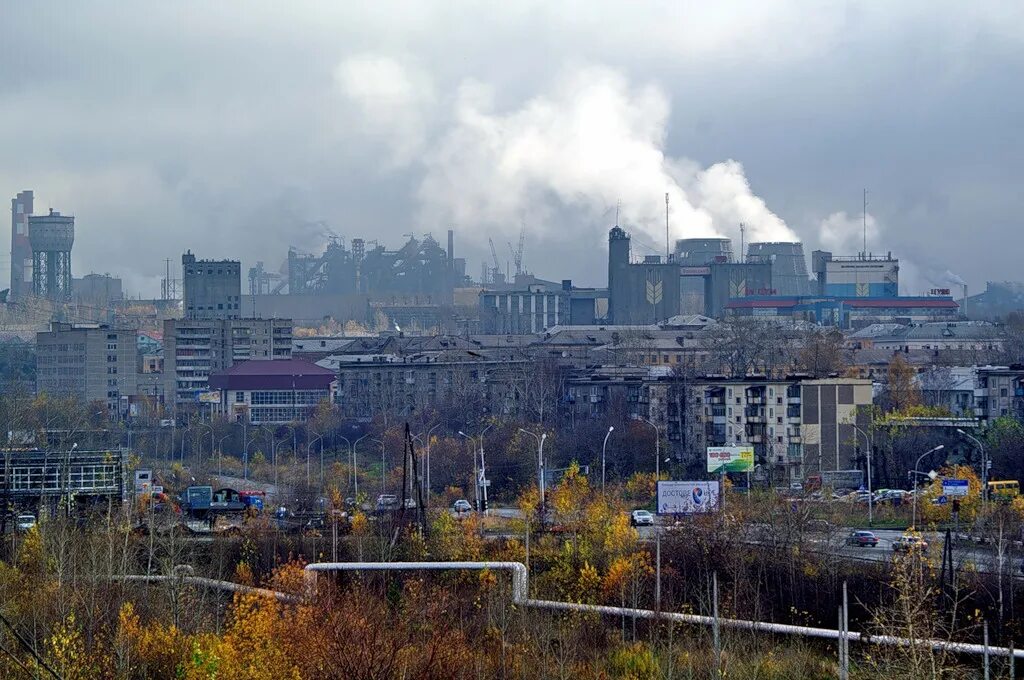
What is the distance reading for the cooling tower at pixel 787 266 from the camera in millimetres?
73875

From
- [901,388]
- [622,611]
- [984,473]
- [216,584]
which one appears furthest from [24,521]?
[901,388]

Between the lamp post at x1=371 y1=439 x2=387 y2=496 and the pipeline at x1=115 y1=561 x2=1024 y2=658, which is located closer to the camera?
the pipeline at x1=115 y1=561 x2=1024 y2=658

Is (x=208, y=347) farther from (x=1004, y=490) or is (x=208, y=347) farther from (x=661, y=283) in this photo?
(x=1004, y=490)

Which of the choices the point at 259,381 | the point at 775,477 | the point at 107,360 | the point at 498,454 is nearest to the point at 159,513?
the point at 498,454

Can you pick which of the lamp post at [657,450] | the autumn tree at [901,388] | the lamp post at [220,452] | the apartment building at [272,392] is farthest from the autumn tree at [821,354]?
the lamp post at [220,452]

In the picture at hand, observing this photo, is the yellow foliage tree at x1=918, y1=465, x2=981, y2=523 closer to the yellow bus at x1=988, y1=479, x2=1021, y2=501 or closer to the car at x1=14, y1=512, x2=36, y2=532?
the yellow bus at x1=988, y1=479, x2=1021, y2=501

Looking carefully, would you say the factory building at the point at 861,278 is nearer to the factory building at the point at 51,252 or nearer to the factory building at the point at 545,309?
the factory building at the point at 545,309

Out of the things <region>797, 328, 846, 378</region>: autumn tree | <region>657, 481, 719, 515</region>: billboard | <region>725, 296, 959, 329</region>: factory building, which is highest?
<region>725, 296, 959, 329</region>: factory building

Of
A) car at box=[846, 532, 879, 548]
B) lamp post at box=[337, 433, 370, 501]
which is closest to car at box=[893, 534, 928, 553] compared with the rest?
car at box=[846, 532, 879, 548]

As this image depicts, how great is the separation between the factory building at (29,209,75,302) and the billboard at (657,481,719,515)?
65.0m

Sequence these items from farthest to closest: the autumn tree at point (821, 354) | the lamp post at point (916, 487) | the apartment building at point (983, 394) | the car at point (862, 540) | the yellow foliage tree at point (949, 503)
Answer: the autumn tree at point (821, 354), the apartment building at point (983, 394), the yellow foliage tree at point (949, 503), the lamp post at point (916, 487), the car at point (862, 540)

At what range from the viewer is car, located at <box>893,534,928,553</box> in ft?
46.2

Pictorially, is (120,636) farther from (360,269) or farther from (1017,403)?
(360,269)

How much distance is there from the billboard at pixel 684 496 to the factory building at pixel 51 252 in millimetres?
65021
